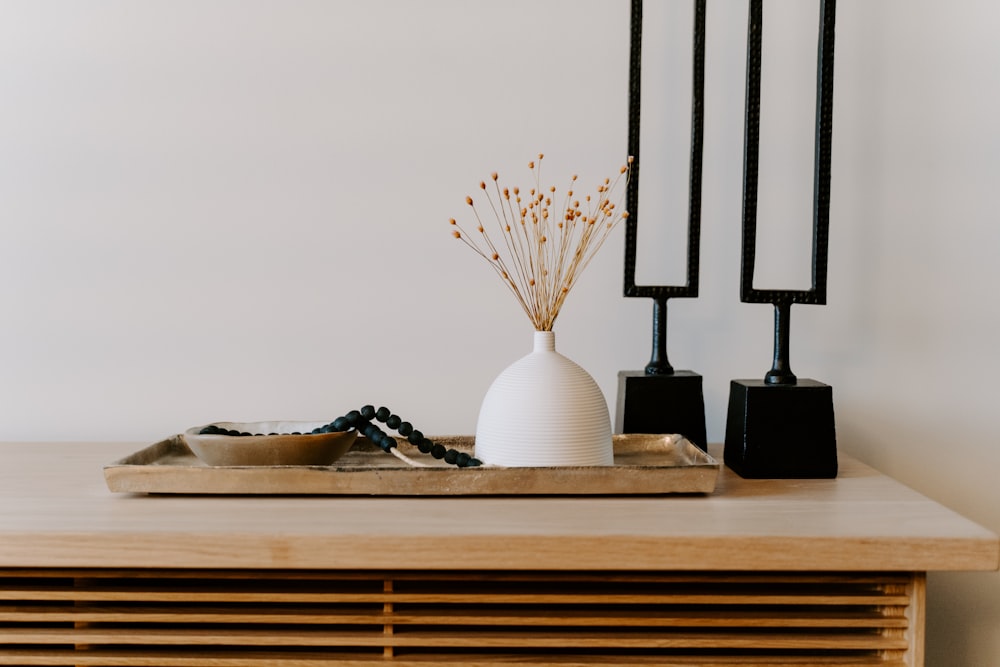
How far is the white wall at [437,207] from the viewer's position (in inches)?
46.0

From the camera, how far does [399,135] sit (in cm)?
117

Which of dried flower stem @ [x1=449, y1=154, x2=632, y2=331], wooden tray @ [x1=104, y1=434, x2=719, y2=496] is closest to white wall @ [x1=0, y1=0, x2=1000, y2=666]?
dried flower stem @ [x1=449, y1=154, x2=632, y2=331]

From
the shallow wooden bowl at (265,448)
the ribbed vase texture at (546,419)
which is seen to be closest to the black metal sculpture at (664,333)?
the ribbed vase texture at (546,419)

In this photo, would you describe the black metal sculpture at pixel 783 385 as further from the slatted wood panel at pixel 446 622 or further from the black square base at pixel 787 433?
the slatted wood panel at pixel 446 622

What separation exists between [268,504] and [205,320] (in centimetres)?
48

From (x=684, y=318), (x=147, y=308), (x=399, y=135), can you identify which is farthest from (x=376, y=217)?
(x=684, y=318)

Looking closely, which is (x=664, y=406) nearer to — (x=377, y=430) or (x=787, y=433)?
(x=787, y=433)

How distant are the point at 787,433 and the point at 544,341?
0.29 metres

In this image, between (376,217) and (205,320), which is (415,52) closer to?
(376,217)

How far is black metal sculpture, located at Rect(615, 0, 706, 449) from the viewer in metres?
1.00

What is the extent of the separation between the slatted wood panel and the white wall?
471 millimetres

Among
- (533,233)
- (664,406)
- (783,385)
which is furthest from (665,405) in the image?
(533,233)

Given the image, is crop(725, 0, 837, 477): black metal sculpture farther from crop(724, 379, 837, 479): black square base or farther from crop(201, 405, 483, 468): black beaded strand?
crop(201, 405, 483, 468): black beaded strand

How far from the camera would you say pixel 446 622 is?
2.38 feet
